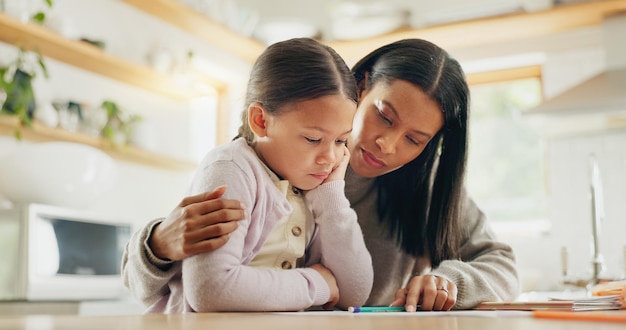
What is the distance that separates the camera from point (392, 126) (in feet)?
4.86

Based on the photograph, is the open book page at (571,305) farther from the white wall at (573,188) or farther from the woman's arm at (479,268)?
the white wall at (573,188)

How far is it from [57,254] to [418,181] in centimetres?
169

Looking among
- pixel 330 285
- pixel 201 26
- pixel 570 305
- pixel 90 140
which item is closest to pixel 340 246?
pixel 330 285

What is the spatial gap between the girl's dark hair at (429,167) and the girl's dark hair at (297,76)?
0.30 metres

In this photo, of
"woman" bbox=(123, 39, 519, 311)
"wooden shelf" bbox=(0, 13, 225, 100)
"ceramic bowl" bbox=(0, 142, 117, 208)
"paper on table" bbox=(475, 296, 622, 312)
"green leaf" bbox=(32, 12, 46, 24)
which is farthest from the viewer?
"wooden shelf" bbox=(0, 13, 225, 100)

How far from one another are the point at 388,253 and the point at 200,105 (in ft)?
10.8

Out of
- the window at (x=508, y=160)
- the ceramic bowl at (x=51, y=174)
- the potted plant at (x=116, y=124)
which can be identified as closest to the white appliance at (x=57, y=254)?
the ceramic bowl at (x=51, y=174)

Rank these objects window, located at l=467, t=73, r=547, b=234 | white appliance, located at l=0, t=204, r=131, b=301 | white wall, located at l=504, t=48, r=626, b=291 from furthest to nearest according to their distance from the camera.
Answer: window, located at l=467, t=73, r=547, b=234
white wall, located at l=504, t=48, r=626, b=291
white appliance, located at l=0, t=204, r=131, b=301

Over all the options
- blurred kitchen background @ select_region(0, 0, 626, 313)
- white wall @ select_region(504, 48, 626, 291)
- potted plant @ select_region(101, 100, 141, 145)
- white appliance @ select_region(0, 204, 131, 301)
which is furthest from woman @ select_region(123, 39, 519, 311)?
white wall @ select_region(504, 48, 626, 291)

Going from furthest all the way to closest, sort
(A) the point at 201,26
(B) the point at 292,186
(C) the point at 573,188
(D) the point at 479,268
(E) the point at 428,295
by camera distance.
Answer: (C) the point at 573,188 → (A) the point at 201,26 → (D) the point at 479,268 → (B) the point at 292,186 → (E) the point at 428,295

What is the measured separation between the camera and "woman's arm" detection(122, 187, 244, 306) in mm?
1030

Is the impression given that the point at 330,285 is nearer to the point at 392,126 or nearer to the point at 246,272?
the point at 246,272

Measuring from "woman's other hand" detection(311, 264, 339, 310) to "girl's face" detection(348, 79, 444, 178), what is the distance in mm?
323

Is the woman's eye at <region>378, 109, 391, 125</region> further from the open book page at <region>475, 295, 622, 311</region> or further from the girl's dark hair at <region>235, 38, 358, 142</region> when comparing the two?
the open book page at <region>475, 295, 622, 311</region>
